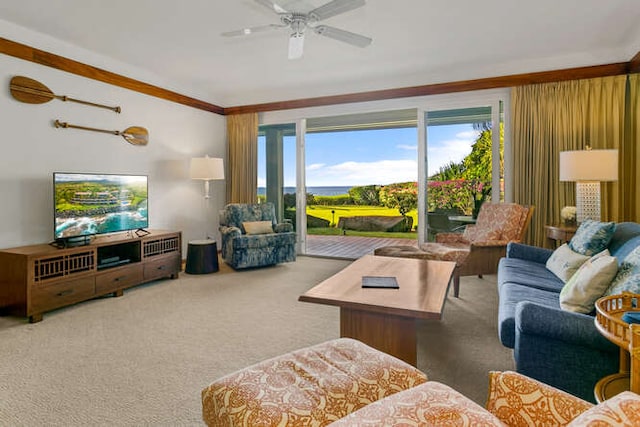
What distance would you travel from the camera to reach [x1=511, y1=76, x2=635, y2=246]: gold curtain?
4.01 m

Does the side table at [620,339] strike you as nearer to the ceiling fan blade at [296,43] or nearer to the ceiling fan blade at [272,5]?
the ceiling fan blade at [272,5]

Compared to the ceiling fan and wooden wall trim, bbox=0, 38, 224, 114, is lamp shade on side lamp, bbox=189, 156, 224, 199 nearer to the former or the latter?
wooden wall trim, bbox=0, 38, 224, 114

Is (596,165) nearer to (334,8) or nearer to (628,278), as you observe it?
(628,278)

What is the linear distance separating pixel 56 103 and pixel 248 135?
274 centimetres

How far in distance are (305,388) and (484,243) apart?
307 cm

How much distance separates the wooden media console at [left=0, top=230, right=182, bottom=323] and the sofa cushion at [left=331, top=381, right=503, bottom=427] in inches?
125

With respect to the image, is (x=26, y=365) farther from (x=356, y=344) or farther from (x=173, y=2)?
(x=173, y=2)

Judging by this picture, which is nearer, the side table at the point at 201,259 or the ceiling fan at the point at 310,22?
the ceiling fan at the point at 310,22

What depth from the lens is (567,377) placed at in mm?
1527

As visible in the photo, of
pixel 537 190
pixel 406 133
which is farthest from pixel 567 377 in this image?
pixel 406 133

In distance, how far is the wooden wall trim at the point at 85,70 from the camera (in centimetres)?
337

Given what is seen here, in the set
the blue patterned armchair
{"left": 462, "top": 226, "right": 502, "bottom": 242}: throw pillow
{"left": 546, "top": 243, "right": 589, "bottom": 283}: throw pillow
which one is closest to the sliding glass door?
{"left": 462, "top": 226, "right": 502, "bottom": 242}: throw pillow

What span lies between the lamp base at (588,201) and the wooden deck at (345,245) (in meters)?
2.54

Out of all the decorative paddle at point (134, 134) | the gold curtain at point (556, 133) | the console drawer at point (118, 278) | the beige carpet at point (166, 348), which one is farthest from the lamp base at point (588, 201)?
the decorative paddle at point (134, 134)
